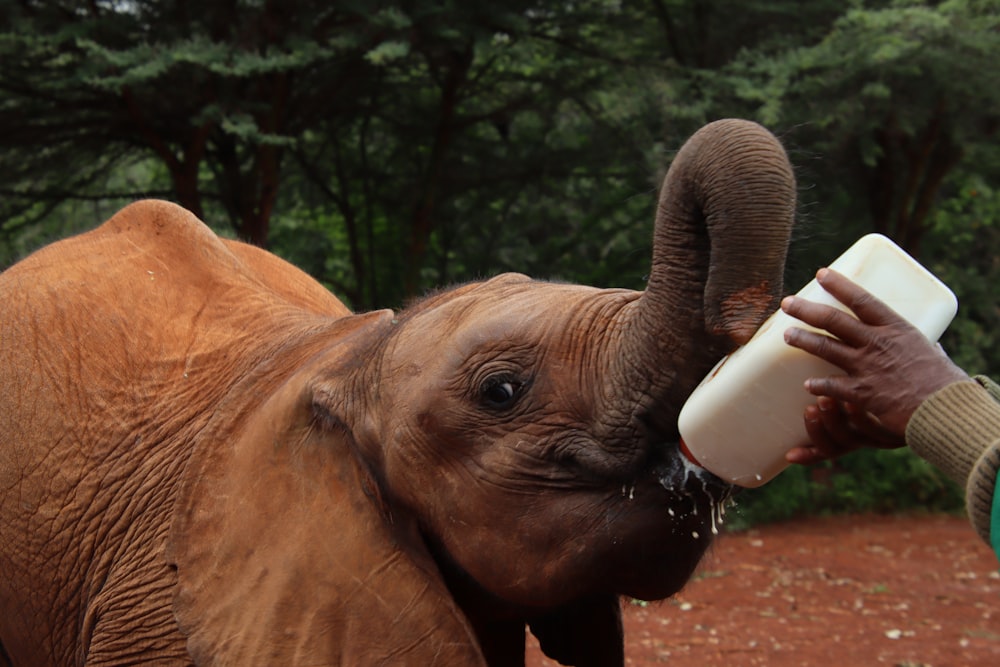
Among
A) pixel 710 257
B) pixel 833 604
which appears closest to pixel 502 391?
pixel 710 257

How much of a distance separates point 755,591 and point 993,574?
6.43 ft

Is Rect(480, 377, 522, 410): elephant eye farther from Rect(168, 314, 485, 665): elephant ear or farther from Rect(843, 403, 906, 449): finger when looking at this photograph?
Rect(843, 403, 906, 449): finger

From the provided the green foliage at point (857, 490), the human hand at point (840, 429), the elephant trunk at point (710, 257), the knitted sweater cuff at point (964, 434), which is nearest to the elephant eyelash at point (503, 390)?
the elephant trunk at point (710, 257)

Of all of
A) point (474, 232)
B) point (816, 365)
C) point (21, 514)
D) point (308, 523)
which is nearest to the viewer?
point (816, 365)

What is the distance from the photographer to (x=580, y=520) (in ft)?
8.55

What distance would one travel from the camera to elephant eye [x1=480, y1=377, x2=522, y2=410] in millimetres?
2711

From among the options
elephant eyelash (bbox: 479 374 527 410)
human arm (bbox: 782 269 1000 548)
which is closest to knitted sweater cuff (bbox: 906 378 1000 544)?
human arm (bbox: 782 269 1000 548)

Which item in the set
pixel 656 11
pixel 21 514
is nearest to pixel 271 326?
pixel 21 514

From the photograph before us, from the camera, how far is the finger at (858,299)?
212cm

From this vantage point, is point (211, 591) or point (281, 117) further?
point (281, 117)

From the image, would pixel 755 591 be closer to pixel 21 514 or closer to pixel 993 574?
pixel 993 574

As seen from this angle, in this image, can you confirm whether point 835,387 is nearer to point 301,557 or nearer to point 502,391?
point 502,391

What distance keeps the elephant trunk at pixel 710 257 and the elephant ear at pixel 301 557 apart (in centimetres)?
78

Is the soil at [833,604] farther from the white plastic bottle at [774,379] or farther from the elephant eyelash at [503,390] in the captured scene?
the white plastic bottle at [774,379]
